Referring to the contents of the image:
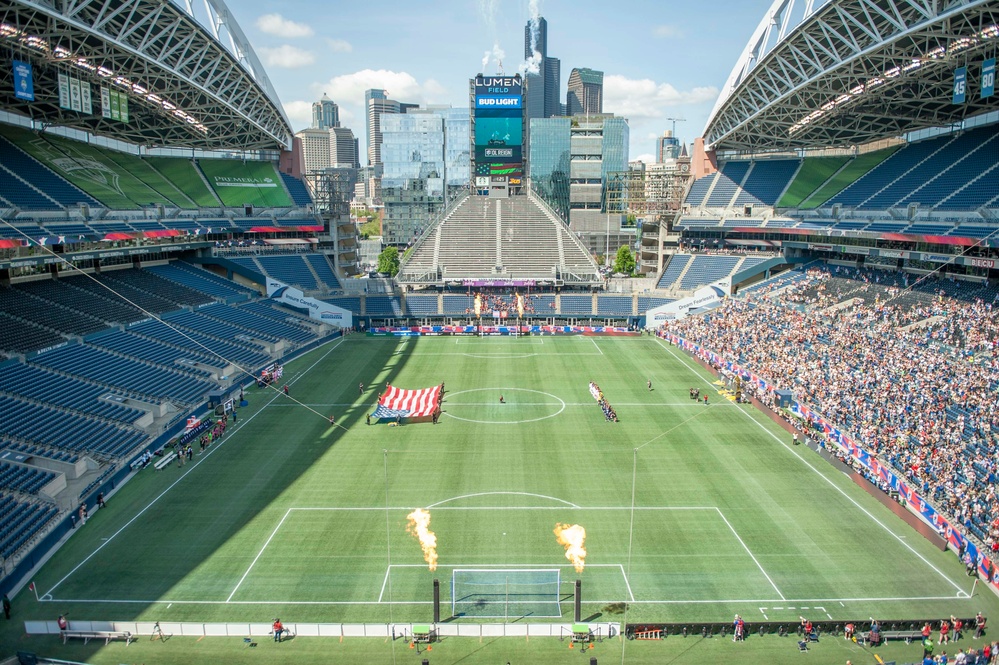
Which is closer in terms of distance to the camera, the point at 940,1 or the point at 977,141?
the point at 940,1

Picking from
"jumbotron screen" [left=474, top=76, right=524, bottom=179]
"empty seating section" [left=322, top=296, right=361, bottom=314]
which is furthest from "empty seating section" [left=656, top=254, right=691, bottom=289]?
"empty seating section" [left=322, top=296, right=361, bottom=314]

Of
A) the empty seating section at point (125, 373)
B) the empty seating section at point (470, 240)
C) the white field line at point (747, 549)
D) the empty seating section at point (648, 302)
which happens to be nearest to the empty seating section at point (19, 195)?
the empty seating section at point (125, 373)

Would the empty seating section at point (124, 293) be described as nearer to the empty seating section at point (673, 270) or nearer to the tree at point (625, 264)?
the empty seating section at point (673, 270)

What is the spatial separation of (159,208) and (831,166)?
205 feet

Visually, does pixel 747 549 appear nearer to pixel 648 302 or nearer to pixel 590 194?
pixel 648 302

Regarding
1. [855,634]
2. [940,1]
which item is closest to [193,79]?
[940,1]

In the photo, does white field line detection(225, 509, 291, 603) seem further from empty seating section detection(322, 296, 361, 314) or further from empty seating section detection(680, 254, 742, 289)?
empty seating section detection(680, 254, 742, 289)

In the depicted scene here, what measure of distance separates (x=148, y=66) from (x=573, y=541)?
4159 cm

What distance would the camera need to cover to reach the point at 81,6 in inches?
1363

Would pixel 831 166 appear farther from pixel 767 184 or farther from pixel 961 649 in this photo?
pixel 961 649

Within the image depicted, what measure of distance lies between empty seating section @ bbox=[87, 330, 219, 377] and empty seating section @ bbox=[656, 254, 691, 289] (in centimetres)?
4297

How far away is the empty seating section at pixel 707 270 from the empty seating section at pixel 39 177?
5140 cm

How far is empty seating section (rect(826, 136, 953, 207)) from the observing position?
186ft

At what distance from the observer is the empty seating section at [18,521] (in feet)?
68.6
